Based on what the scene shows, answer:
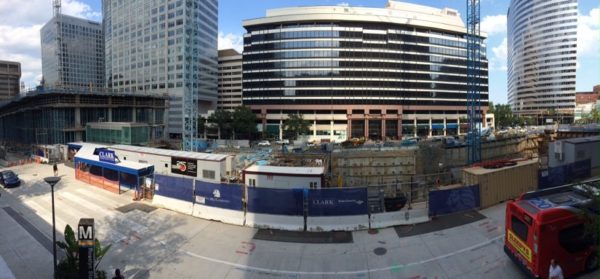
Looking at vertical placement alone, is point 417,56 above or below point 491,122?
above

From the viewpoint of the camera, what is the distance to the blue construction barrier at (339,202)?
1544 cm

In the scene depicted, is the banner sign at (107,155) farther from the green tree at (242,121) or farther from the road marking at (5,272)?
the green tree at (242,121)

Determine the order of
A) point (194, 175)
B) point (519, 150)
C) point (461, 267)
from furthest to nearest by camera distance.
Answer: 1. point (519, 150)
2. point (194, 175)
3. point (461, 267)

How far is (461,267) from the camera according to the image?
36.9ft

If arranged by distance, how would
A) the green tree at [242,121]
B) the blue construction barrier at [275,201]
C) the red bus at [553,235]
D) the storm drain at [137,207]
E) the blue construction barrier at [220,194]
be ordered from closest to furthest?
1. the red bus at [553,235]
2. the blue construction barrier at [275,201]
3. the blue construction barrier at [220,194]
4. the storm drain at [137,207]
5. the green tree at [242,121]

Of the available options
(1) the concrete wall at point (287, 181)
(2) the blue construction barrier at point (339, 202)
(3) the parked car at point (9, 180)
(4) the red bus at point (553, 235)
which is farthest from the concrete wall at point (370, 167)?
(3) the parked car at point (9, 180)

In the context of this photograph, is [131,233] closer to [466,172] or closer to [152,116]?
[466,172]

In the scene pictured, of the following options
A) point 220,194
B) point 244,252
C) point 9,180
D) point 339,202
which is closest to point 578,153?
point 339,202

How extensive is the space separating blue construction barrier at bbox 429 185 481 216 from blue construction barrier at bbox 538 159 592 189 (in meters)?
6.23

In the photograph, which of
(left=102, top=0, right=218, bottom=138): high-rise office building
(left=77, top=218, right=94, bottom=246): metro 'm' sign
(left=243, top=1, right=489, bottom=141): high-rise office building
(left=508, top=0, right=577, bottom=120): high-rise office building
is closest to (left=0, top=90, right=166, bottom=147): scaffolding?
(left=102, top=0, right=218, bottom=138): high-rise office building

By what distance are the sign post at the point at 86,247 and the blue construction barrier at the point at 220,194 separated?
23.6ft

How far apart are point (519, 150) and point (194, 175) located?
49.6m

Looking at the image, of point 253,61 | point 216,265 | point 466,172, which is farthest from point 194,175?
point 253,61

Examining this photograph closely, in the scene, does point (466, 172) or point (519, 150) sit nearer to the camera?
point (466, 172)
